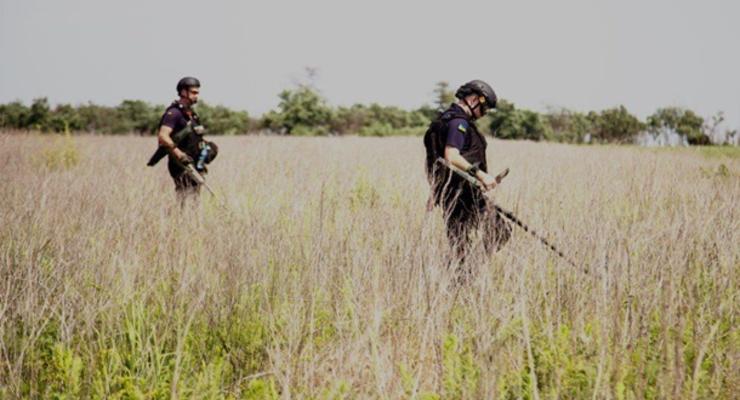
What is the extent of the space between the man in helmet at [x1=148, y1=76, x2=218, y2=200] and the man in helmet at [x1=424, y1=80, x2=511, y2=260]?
309 cm

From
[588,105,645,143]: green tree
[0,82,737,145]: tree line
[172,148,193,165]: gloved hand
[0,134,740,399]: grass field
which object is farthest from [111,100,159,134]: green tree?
[0,134,740,399]: grass field

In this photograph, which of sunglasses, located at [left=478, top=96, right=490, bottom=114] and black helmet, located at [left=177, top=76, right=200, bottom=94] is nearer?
sunglasses, located at [left=478, top=96, right=490, bottom=114]

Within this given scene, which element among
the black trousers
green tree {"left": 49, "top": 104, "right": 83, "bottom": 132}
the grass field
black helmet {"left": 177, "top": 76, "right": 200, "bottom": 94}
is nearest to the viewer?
the grass field

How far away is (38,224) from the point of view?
392cm

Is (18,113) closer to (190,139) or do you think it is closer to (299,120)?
(299,120)

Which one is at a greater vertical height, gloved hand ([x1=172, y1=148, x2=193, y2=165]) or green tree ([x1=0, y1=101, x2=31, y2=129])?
green tree ([x1=0, y1=101, x2=31, y2=129])

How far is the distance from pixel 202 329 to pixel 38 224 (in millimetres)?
2235

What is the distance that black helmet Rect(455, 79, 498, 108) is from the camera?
3895 mm

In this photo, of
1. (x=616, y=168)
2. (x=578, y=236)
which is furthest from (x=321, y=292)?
(x=616, y=168)

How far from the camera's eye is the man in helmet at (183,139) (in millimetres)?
5676

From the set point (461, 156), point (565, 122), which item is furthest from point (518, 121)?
point (461, 156)

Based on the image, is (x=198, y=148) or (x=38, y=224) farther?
(x=198, y=148)

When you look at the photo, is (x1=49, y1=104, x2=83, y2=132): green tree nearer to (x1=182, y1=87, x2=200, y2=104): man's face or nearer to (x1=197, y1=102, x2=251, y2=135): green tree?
(x1=197, y1=102, x2=251, y2=135): green tree

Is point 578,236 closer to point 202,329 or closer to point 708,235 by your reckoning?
point 708,235
